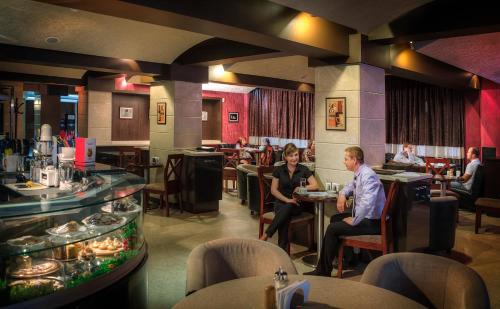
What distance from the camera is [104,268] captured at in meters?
2.87

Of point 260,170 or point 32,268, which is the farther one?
point 260,170

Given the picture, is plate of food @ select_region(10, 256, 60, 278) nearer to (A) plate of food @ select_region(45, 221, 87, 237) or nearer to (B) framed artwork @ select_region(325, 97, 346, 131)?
(A) plate of food @ select_region(45, 221, 87, 237)

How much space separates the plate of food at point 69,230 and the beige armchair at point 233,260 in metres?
0.90

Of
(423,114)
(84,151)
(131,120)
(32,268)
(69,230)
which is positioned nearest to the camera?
(32,268)

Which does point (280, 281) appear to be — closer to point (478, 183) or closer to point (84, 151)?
point (84, 151)

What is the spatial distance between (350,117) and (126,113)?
894cm

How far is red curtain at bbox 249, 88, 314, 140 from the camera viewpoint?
1376cm

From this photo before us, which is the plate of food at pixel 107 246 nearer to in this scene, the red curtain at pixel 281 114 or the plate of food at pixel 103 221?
the plate of food at pixel 103 221

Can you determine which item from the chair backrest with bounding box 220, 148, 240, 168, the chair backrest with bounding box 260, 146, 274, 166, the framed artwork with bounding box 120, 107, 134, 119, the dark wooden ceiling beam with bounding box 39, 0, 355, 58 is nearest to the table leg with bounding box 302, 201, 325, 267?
the dark wooden ceiling beam with bounding box 39, 0, 355, 58

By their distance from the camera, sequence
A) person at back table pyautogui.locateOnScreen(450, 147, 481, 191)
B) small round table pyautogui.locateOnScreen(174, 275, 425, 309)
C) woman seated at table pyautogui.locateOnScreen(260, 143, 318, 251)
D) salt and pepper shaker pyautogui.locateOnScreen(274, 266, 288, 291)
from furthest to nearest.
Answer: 1. person at back table pyautogui.locateOnScreen(450, 147, 481, 191)
2. woman seated at table pyautogui.locateOnScreen(260, 143, 318, 251)
3. small round table pyautogui.locateOnScreen(174, 275, 425, 309)
4. salt and pepper shaker pyautogui.locateOnScreen(274, 266, 288, 291)

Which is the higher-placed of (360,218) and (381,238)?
(360,218)

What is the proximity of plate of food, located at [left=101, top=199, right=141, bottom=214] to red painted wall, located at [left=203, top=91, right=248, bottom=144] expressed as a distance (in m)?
11.7

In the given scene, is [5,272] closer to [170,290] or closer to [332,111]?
[170,290]

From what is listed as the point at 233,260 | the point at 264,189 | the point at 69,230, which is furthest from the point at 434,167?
the point at 69,230
